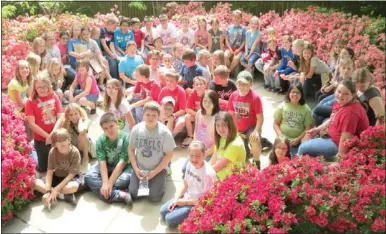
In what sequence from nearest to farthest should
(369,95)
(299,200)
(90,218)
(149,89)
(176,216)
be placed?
(299,200) → (176,216) → (90,218) → (369,95) → (149,89)

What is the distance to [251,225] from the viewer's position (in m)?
3.59

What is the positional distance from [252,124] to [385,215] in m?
2.24

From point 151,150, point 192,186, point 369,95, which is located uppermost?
point 369,95

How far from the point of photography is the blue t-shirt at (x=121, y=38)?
28.3ft

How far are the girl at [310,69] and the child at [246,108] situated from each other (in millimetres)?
1570

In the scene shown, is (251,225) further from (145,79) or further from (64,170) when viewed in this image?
(145,79)

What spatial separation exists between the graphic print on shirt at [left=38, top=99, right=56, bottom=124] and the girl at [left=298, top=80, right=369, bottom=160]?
2786mm

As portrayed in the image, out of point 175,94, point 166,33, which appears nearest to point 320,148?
point 175,94

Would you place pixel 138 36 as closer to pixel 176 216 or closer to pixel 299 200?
pixel 176 216

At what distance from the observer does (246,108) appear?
218 inches

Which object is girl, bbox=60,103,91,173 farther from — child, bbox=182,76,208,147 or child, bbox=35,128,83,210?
child, bbox=182,76,208,147

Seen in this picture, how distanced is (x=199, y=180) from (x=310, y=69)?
317cm

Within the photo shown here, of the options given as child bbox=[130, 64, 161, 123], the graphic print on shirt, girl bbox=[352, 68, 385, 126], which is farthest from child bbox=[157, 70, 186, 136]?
girl bbox=[352, 68, 385, 126]

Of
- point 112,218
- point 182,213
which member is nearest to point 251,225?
point 182,213
